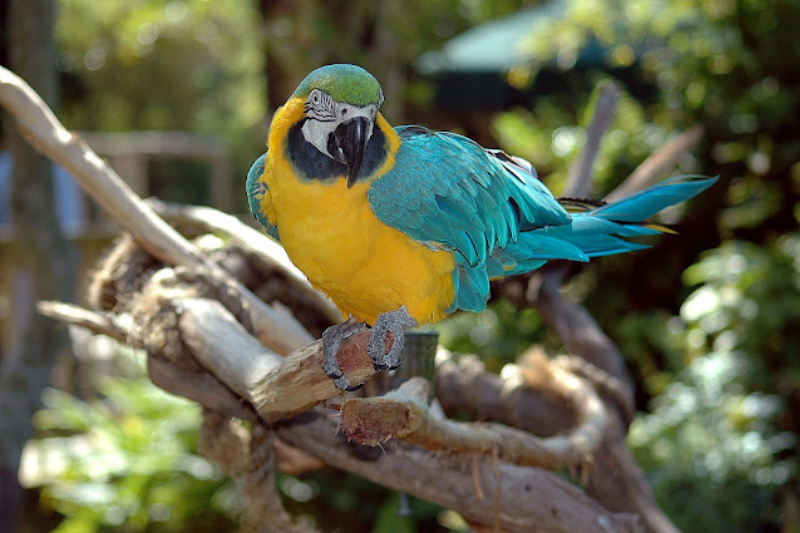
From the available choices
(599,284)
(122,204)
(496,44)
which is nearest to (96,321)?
(122,204)

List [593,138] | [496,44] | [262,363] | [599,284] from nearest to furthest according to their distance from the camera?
[262,363] → [593,138] → [599,284] → [496,44]

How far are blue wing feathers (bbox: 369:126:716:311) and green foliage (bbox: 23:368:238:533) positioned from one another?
1.94 meters

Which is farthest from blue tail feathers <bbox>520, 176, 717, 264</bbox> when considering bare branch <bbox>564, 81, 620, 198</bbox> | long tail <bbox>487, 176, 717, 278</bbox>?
bare branch <bbox>564, 81, 620, 198</bbox>

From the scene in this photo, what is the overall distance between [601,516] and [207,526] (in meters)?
1.84

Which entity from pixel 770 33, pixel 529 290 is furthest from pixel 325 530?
pixel 770 33

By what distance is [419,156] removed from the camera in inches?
44.2

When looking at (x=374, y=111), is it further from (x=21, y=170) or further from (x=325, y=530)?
(x=325, y=530)

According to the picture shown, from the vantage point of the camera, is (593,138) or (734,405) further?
(734,405)

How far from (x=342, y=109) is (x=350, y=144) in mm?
43

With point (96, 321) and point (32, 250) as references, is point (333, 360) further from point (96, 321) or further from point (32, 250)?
point (32, 250)

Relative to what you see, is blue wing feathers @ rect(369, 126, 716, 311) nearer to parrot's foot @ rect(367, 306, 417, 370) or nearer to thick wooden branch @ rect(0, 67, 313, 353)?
parrot's foot @ rect(367, 306, 417, 370)

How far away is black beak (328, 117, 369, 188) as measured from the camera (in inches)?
39.5

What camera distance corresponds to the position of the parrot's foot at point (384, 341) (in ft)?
3.45

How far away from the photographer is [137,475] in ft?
9.58
